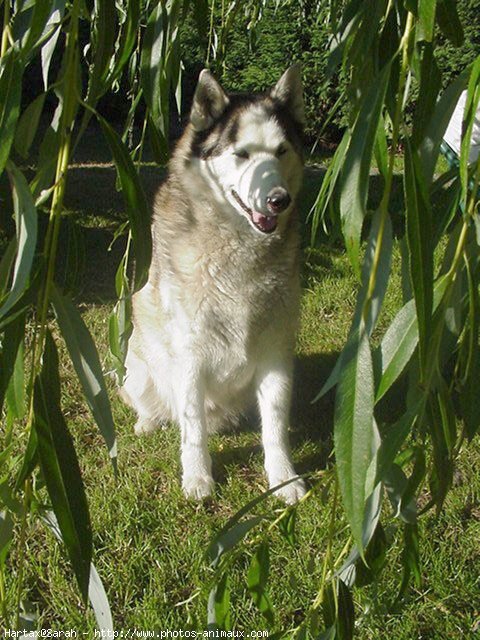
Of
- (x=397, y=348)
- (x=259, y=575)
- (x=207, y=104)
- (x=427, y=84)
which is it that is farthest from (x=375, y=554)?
(x=207, y=104)

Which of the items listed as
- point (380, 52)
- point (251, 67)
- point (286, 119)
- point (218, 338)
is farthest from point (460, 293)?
point (251, 67)

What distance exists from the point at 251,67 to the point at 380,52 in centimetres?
820

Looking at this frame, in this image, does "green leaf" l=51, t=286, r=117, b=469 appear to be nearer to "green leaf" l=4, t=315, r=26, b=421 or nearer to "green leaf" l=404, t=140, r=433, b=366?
"green leaf" l=4, t=315, r=26, b=421

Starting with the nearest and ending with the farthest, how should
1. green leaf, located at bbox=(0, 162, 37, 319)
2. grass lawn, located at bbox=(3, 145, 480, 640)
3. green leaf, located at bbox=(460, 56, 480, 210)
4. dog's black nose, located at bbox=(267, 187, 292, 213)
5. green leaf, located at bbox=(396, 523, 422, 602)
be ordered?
green leaf, located at bbox=(0, 162, 37, 319), green leaf, located at bbox=(460, 56, 480, 210), green leaf, located at bbox=(396, 523, 422, 602), grass lawn, located at bbox=(3, 145, 480, 640), dog's black nose, located at bbox=(267, 187, 292, 213)

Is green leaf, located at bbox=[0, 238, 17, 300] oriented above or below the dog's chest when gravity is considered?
above

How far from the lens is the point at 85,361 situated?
90 cm

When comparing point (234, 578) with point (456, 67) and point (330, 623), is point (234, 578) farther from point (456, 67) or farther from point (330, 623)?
point (456, 67)

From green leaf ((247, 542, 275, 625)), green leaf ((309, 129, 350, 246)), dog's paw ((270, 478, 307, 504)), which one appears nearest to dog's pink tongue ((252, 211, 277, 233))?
dog's paw ((270, 478, 307, 504))

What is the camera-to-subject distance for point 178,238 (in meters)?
2.94

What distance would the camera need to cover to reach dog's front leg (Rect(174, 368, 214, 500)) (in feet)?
9.15

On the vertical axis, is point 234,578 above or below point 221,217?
below

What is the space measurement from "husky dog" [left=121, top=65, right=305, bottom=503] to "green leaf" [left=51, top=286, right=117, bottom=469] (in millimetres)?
1858

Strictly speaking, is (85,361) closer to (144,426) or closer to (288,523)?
(288,523)

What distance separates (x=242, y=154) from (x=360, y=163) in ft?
6.71
